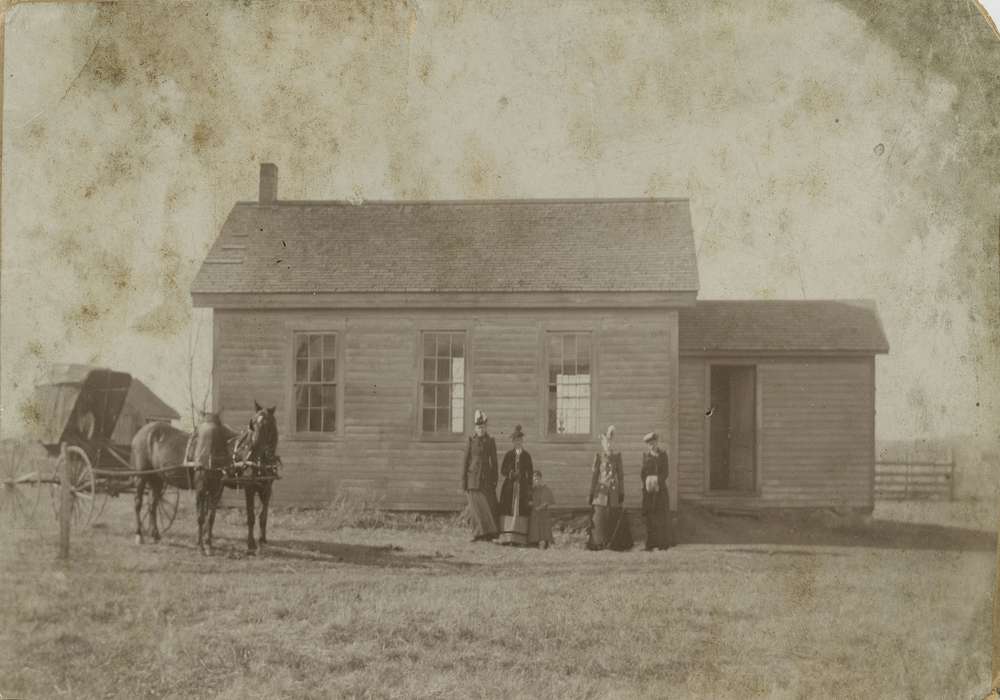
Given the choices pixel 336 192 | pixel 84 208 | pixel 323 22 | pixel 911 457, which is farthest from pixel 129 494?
pixel 911 457

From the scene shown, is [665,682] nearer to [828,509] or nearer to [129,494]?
[828,509]

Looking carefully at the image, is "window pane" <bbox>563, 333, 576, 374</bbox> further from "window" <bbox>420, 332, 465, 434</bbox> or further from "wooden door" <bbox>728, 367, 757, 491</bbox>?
"wooden door" <bbox>728, 367, 757, 491</bbox>

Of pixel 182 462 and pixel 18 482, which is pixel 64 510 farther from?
pixel 182 462

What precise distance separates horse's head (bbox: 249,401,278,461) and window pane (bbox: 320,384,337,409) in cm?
35

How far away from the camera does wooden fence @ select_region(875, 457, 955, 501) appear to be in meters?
5.73

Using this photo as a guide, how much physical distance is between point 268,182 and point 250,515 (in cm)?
226

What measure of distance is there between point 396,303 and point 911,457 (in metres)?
3.63

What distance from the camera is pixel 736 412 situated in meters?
7.12

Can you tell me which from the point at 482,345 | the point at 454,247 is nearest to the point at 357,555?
the point at 482,345

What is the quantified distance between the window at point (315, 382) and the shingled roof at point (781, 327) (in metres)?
2.47

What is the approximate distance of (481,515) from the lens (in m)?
5.96

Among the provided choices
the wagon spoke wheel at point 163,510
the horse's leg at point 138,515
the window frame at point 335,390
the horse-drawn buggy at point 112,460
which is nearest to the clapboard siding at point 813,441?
the window frame at point 335,390

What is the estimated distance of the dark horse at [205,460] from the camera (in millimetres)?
5906

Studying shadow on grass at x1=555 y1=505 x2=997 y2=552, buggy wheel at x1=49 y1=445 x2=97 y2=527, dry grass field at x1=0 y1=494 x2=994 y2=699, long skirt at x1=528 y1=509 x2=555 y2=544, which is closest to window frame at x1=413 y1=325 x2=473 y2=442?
dry grass field at x1=0 y1=494 x2=994 y2=699
